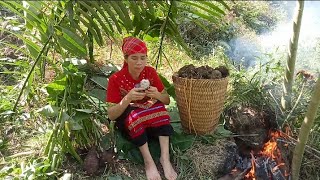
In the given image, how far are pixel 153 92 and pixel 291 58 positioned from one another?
1.26 m

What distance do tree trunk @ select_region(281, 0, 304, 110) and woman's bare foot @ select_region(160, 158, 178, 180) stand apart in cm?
123

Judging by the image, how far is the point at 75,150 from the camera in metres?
2.61

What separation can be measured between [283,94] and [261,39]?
2504 millimetres

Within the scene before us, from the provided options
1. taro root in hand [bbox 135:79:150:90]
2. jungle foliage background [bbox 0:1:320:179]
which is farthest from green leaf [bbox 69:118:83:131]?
taro root in hand [bbox 135:79:150:90]

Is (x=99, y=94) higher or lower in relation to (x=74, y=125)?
higher

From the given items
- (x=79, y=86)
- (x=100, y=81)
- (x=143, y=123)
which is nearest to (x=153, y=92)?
(x=143, y=123)

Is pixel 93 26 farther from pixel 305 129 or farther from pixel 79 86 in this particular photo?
pixel 305 129

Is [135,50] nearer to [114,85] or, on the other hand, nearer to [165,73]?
[114,85]

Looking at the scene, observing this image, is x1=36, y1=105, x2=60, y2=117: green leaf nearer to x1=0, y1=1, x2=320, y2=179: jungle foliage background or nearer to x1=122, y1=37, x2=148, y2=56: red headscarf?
x1=0, y1=1, x2=320, y2=179: jungle foliage background

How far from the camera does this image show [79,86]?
8.45ft

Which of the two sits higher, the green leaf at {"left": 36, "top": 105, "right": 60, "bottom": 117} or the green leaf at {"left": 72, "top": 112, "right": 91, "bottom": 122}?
the green leaf at {"left": 36, "top": 105, "right": 60, "bottom": 117}

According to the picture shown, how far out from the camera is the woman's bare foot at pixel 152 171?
8.16 ft

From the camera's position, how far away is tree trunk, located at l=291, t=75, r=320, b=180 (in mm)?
2480

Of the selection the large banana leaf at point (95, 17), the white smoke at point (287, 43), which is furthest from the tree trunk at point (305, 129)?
the white smoke at point (287, 43)
